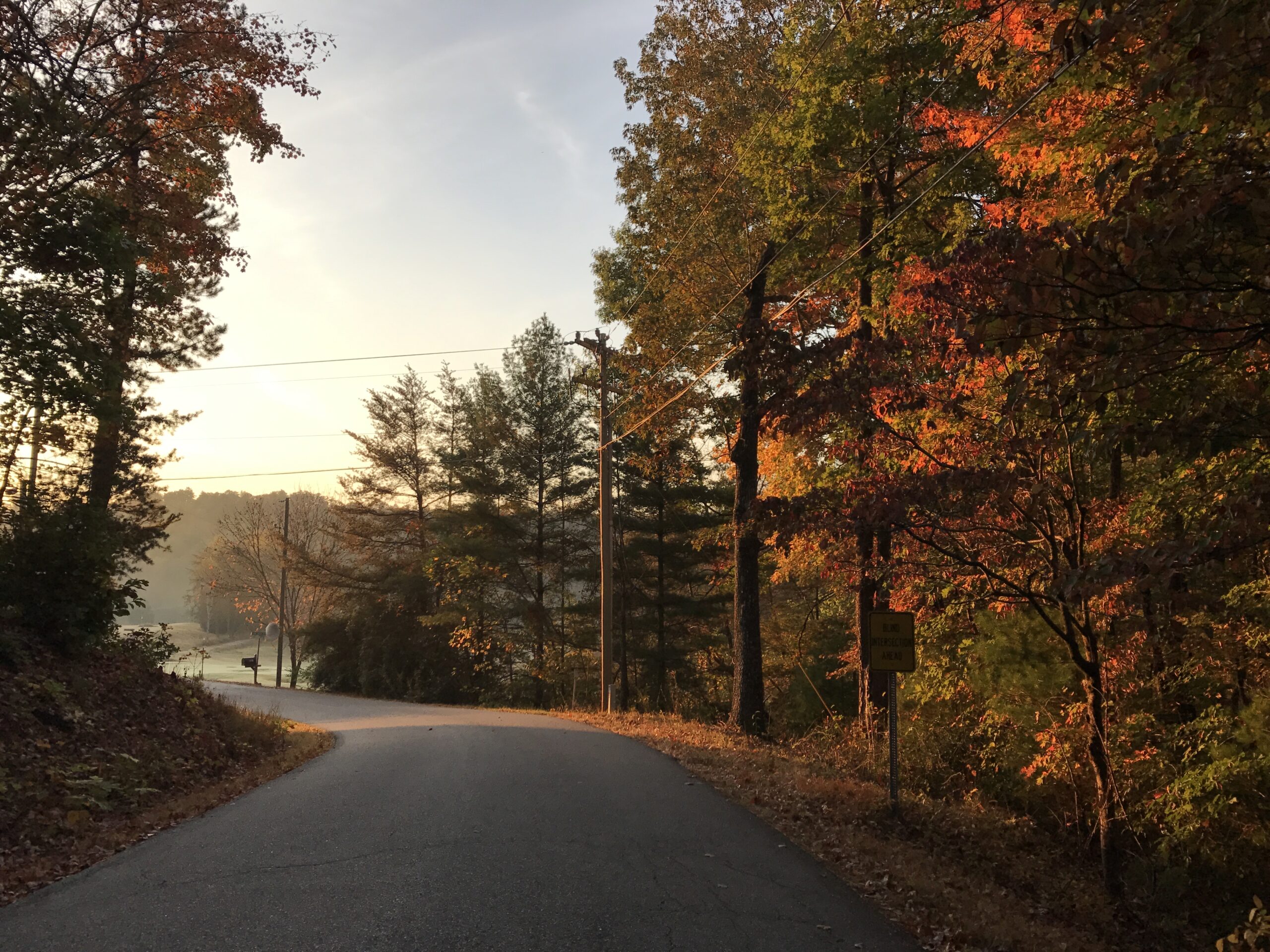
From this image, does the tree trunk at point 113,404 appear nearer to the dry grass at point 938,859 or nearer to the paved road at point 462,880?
the paved road at point 462,880

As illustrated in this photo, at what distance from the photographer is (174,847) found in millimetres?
7277

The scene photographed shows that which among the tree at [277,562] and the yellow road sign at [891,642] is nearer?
the yellow road sign at [891,642]

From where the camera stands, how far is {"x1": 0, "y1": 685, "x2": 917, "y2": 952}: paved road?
5145 mm

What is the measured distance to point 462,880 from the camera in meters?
6.07

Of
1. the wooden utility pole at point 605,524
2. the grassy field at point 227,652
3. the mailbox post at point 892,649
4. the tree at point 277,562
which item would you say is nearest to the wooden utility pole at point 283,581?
the tree at point 277,562

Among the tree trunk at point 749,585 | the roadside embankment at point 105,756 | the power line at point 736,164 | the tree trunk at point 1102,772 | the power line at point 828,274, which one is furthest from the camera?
the tree trunk at point 749,585

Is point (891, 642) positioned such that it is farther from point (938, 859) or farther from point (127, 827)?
point (127, 827)

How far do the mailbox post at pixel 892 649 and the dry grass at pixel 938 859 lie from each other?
99cm

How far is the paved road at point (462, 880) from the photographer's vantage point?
5.14m

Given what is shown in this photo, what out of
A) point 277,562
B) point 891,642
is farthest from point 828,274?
point 277,562

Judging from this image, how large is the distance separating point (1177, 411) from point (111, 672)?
46.4 ft

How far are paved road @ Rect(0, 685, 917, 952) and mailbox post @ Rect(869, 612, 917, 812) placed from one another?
5.96 ft

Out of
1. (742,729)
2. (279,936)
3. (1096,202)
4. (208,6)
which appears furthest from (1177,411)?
(208,6)

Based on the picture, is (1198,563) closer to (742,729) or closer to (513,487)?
(742,729)
